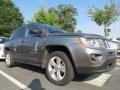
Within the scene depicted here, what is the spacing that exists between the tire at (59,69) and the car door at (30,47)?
2.03ft

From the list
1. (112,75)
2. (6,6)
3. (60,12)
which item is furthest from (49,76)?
(60,12)

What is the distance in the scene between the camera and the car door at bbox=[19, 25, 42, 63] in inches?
287

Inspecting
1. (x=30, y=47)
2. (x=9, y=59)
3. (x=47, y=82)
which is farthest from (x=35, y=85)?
(x=9, y=59)

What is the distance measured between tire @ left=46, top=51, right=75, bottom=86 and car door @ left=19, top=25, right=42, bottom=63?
2.03 feet

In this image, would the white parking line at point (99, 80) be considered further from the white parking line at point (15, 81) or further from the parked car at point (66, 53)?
the white parking line at point (15, 81)

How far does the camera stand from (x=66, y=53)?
21.2ft

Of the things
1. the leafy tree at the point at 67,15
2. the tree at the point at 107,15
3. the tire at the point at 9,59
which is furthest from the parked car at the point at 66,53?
the leafy tree at the point at 67,15

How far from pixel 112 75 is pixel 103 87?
1686 millimetres

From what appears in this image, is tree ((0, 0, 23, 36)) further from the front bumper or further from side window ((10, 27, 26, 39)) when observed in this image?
the front bumper

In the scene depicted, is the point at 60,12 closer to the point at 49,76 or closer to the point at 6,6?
the point at 6,6

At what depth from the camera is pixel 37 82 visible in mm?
6871

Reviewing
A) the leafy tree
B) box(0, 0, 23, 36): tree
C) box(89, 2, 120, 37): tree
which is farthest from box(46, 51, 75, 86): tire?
the leafy tree

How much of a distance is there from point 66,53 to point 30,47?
1.54 meters

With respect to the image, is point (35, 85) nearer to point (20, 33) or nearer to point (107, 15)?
point (20, 33)
